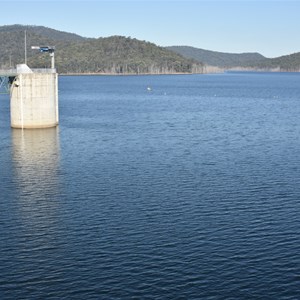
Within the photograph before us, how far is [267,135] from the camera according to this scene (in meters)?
104

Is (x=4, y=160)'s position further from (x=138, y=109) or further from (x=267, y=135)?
(x=138, y=109)

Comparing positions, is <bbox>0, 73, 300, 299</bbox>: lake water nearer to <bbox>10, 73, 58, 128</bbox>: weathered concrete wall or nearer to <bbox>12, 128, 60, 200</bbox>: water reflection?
<bbox>12, 128, 60, 200</bbox>: water reflection

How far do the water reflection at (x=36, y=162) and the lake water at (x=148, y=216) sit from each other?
16cm

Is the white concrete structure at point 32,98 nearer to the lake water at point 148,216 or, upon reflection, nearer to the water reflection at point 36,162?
the water reflection at point 36,162

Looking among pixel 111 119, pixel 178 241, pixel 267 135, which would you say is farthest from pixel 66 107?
pixel 178 241

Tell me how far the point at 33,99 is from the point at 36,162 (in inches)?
1087

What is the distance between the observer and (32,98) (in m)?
100

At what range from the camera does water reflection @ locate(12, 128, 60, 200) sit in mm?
60844

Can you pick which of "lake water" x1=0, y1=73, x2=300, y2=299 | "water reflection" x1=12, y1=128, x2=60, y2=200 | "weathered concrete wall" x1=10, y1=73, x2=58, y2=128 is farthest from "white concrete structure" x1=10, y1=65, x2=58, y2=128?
"lake water" x1=0, y1=73, x2=300, y2=299

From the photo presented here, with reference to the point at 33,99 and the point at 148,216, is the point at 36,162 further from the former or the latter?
the point at 148,216

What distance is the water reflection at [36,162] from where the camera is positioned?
200 feet

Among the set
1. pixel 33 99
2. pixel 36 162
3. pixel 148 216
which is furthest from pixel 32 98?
pixel 148 216

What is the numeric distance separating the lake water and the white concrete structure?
3500 mm

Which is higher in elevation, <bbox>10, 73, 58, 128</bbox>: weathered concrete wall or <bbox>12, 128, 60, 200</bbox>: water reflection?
<bbox>10, 73, 58, 128</bbox>: weathered concrete wall
